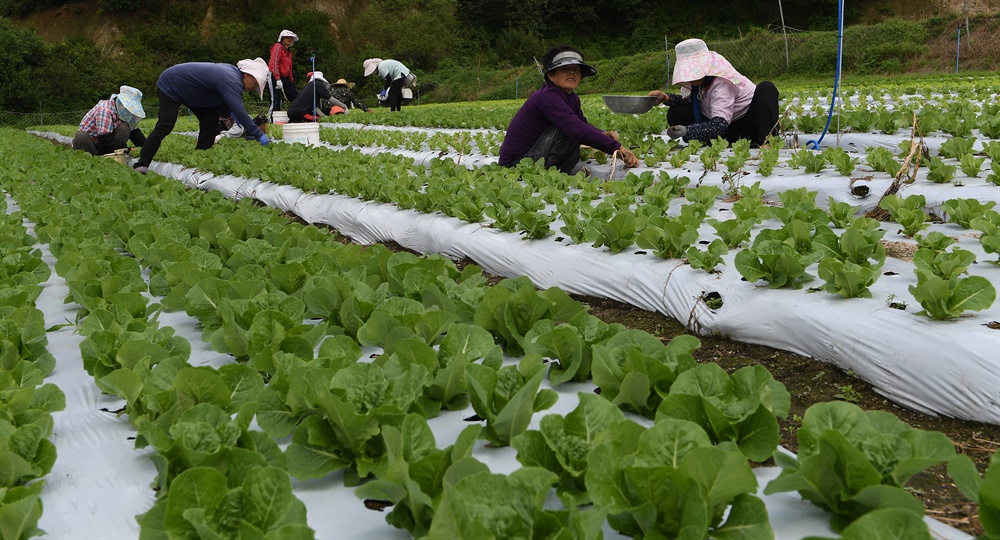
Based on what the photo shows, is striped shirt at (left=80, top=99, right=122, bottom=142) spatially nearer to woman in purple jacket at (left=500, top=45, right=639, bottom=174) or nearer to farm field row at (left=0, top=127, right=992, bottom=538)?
woman in purple jacket at (left=500, top=45, right=639, bottom=174)

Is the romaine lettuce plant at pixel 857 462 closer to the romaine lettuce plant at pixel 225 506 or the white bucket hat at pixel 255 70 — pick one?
the romaine lettuce plant at pixel 225 506

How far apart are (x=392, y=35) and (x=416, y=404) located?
1546 inches

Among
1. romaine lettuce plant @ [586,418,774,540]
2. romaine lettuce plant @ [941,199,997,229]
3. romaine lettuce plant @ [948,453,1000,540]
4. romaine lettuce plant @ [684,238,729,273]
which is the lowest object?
romaine lettuce plant @ [684,238,729,273]

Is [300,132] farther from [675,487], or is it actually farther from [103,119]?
[675,487]

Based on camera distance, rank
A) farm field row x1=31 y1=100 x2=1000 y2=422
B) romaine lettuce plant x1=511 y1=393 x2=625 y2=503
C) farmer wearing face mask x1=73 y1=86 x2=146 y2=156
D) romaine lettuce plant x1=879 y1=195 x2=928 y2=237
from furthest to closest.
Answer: farmer wearing face mask x1=73 y1=86 x2=146 y2=156
romaine lettuce plant x1=879 y1=195 x2=928 y2=237
farm field row x1=31 y1=100 x2=1000 y2=422
romaine lettuce plant x1=511 y1=393 x2=625 y2=503

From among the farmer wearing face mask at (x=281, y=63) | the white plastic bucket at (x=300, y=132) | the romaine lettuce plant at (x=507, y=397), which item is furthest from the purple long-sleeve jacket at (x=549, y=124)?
the farmer wearing face mask at (x=281, y=63)

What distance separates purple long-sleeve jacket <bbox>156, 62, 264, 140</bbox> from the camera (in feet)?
26.3

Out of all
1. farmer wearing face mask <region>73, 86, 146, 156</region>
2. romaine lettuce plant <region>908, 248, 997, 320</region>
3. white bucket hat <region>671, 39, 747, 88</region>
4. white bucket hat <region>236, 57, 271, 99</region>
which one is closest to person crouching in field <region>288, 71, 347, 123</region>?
farmer wearing face mask <region>73, 86, 146, 156</region>

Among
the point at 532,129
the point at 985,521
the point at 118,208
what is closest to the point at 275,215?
the point at 118,208

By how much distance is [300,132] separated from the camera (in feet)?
33.9

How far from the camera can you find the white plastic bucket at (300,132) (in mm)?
10266

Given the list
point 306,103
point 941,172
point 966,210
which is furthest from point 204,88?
point 966,210

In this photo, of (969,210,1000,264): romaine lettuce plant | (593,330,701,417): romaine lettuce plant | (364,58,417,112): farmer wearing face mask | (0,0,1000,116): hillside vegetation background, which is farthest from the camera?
(0,0,1000,116): hillside vegetation background

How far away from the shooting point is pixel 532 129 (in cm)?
630
